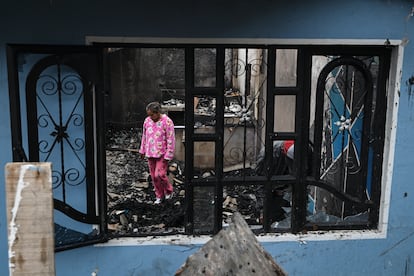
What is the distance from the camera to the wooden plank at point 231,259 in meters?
1.87

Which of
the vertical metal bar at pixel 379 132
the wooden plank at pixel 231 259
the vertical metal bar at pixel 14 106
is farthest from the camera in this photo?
the vertical metal bar at pixel 379 132

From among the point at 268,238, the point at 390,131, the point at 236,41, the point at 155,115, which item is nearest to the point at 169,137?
the point at 155,115

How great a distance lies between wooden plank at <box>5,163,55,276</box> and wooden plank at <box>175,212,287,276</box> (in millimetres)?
483

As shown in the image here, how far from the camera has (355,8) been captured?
172 inches

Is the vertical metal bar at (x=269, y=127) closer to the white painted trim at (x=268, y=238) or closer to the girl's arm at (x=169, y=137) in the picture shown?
the white painted trim at (x=268, y=238)

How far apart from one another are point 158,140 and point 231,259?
586 centimetres

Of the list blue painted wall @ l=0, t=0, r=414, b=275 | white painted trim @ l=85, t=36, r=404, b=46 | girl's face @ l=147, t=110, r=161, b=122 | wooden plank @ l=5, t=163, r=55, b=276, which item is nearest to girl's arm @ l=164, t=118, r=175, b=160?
girl's face @ l=147, t=110, r=161, b=122

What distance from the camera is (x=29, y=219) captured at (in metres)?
1.71

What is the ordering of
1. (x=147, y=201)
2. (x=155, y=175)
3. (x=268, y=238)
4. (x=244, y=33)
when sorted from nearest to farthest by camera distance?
(x=244, y=33), (x=268, y=238), (x=155, y=175), (x=147, y=201)

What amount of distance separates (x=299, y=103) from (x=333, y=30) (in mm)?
688

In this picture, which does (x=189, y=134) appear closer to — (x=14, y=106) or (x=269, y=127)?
(x=269, y=127)

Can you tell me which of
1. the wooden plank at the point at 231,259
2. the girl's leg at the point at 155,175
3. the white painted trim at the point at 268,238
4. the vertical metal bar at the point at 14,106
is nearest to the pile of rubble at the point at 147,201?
the white painted trim at the point at 268,238

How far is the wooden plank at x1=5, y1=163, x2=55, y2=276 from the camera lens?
169 cm

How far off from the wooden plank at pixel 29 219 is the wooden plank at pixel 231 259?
19.0 inches
